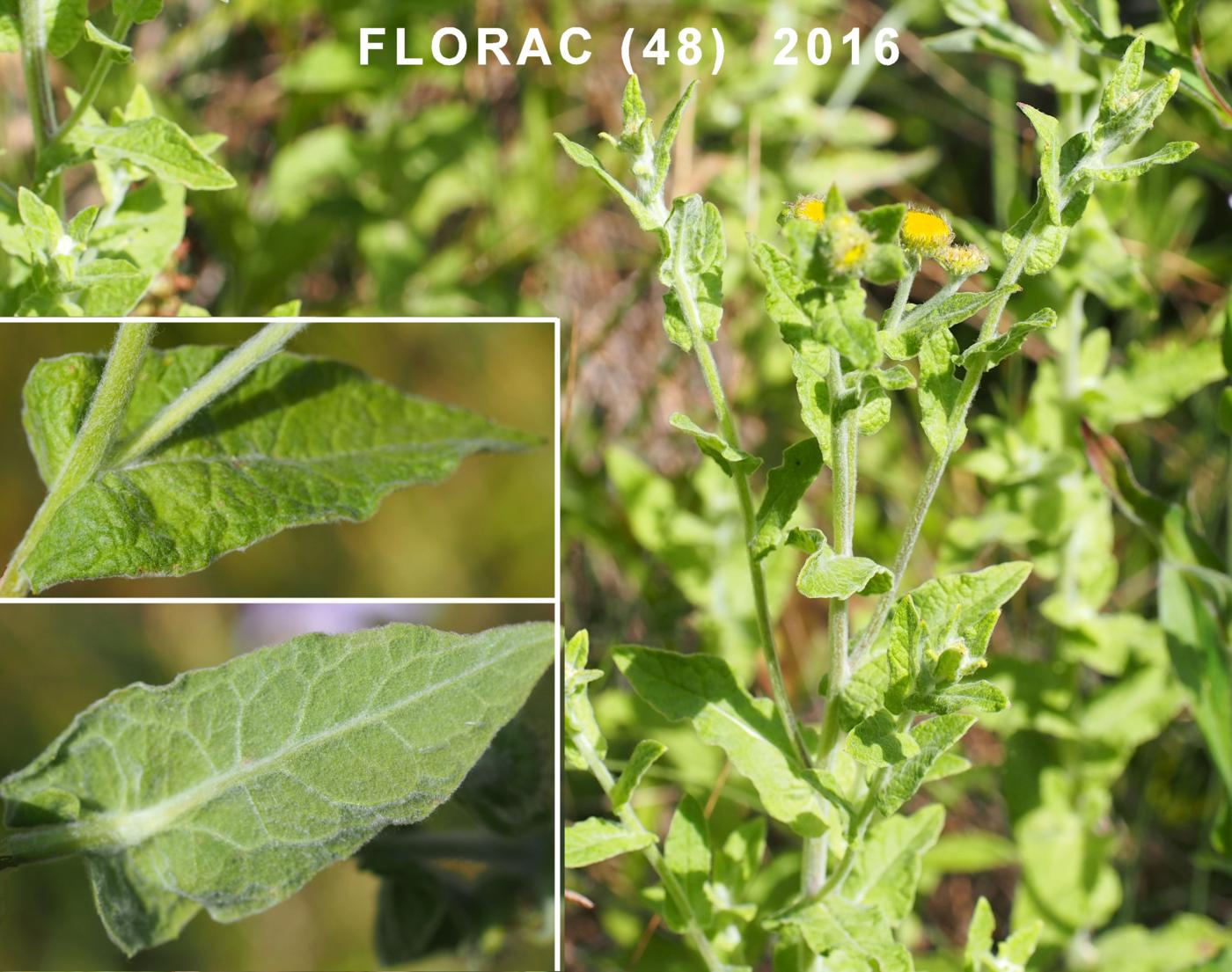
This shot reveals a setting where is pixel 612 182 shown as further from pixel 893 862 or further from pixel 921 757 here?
pixel 893 862

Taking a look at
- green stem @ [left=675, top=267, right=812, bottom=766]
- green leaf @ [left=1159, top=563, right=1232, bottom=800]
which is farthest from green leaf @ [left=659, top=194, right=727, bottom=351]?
green leaf @ [left=1159, top=563, right=1232, bottom=800]

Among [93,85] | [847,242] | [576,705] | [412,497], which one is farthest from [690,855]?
[93,85]

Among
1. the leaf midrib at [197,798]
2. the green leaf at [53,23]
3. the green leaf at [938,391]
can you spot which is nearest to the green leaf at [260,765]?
the leaf midrib at [197,798]

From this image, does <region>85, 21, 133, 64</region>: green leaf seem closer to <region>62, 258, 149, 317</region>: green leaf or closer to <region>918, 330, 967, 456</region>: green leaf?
<region>62, 258, 149, 317</region>: green leaf

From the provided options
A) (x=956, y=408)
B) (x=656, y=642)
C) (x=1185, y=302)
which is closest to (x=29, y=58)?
(x=956, y=408)

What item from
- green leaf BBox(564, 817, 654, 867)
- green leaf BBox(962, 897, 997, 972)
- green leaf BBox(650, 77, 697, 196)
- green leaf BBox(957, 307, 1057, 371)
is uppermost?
green leaf BBox(650, 77, 697, 196)

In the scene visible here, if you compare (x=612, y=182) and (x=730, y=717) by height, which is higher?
(x=612, y=182)
